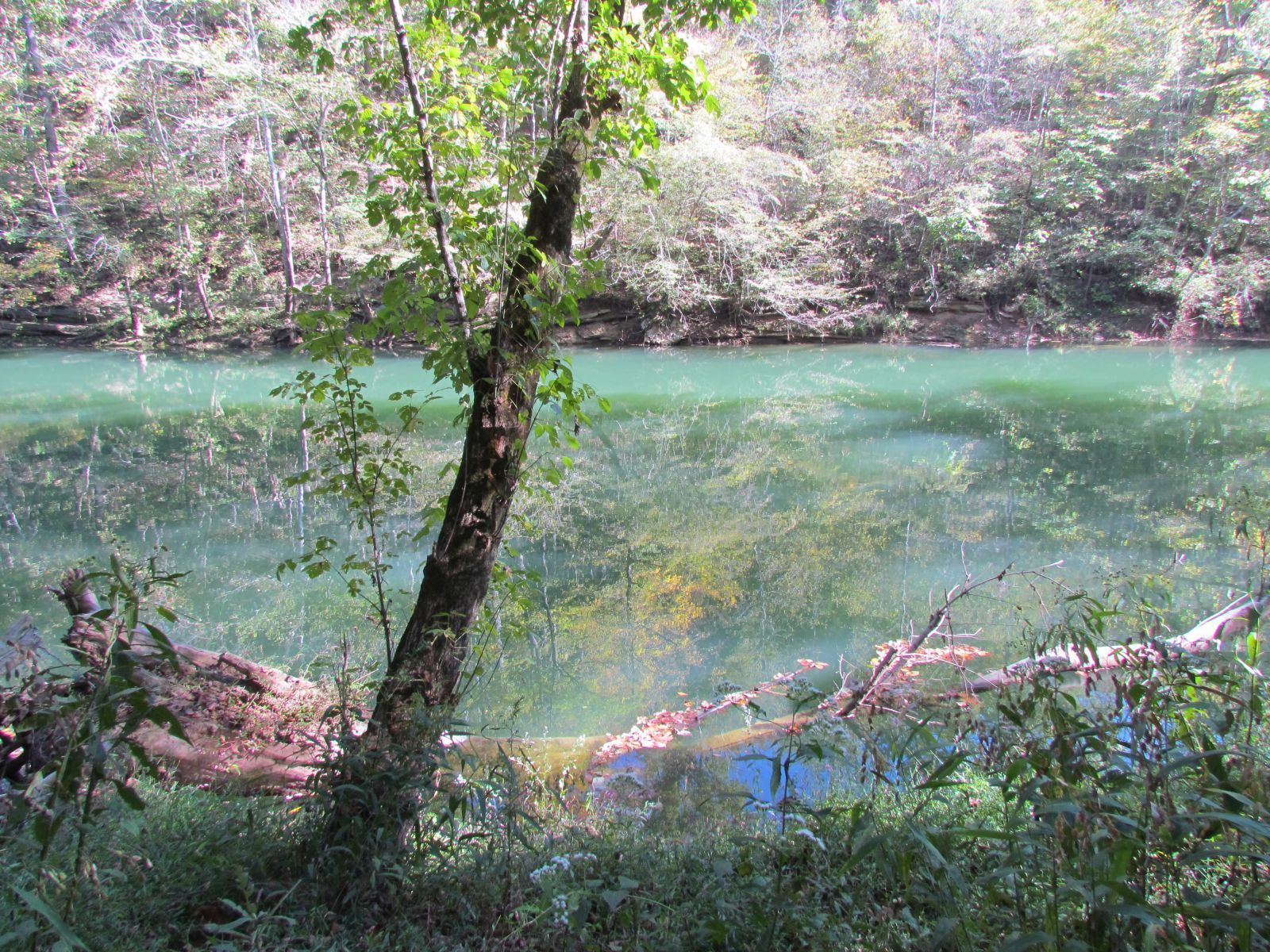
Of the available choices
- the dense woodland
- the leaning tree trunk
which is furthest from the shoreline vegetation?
the leaning tree trunk

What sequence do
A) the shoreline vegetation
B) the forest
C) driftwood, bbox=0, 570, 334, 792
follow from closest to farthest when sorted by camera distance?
the forest, driftwood, bbox=0, 570, 334, 792, the shoreline vegetation

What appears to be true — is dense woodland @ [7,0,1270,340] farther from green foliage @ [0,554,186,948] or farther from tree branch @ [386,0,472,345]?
green foliage @ [0,554,186,948]

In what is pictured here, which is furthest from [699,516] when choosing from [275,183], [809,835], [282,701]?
[275,183]

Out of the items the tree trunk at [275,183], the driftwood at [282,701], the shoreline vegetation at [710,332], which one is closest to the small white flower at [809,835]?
the driftwood at [282,701]

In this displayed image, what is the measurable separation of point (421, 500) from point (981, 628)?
5642mm

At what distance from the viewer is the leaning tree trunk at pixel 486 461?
7.48 ft

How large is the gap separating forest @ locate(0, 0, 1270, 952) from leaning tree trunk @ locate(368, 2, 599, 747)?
0.02 meters

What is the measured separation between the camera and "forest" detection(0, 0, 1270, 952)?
5.53ft

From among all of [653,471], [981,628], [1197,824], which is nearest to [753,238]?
[653,471]

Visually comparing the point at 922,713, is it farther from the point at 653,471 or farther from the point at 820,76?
the point at 820,76

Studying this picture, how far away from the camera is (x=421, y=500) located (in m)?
8.26

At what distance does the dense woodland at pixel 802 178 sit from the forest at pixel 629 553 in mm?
241

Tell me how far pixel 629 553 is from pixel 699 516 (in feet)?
4.40

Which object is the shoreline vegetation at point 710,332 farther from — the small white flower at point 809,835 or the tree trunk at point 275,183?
the small white flower at point 809,835
